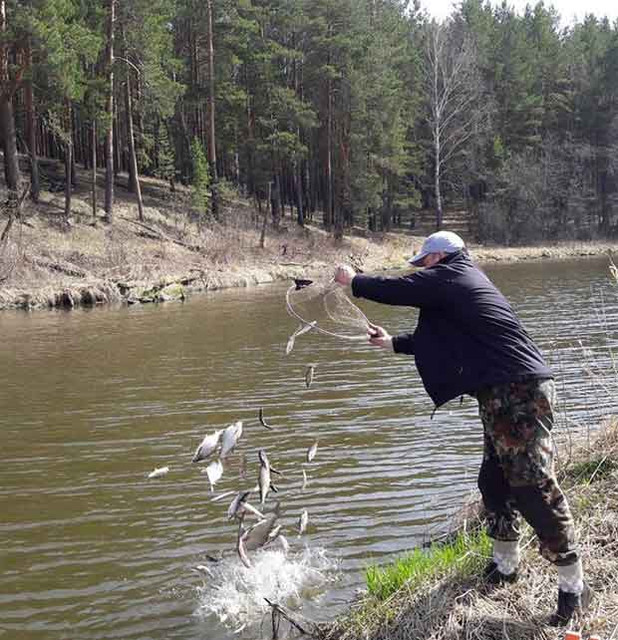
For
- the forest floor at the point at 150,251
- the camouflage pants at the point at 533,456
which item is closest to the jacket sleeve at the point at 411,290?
the camouflage pants at the point at 533,456

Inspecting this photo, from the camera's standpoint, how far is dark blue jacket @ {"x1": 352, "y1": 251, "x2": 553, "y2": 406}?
4234 millimetres

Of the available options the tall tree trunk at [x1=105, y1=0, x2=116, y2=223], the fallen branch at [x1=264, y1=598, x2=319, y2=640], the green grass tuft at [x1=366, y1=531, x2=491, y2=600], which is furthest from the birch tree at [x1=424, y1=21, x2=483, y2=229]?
the fallen branch at [x1=264, y1=598, x2=319, y2=640]

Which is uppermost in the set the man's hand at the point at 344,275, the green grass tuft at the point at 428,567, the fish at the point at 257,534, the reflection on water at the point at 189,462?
the man's hand at the point at 344,275

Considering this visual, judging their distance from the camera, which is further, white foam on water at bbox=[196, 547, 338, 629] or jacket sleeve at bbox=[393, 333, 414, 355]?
white foam on water at bbox=[196, 547, 338, 629]

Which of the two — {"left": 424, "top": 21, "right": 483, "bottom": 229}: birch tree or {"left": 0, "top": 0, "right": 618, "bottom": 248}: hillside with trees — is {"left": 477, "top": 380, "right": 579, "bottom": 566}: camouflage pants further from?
{"left": 424, "top": 21, "right": 483, "bottom": 229}: birch tree

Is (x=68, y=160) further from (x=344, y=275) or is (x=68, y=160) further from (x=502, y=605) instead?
(x=502, y=605)

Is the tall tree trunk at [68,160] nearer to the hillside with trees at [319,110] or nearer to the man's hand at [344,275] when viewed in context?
the hillside with trees at [319,110]

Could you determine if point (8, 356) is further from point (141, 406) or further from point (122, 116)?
point (122, 116)

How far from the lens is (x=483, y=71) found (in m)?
64.3

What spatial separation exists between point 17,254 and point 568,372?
2218 cm

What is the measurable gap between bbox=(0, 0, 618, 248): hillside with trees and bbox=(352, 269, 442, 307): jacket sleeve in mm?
26856

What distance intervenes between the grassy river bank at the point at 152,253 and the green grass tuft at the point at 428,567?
21609mm

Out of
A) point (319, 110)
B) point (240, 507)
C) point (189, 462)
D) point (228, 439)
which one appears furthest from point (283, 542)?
point (319, 110)

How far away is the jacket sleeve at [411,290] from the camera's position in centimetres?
434
